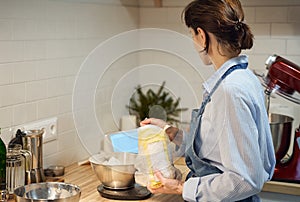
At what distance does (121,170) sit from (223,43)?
24.2 inches

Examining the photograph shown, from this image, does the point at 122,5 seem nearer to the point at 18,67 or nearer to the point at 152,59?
the point at 152,59

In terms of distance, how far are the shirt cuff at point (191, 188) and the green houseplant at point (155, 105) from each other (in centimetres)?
34

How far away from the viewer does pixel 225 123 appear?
1.56 metres

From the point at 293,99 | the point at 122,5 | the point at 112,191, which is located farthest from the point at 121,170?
the point at 122,5

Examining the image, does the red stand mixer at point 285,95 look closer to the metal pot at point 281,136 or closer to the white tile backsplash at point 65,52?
the metal pot at point 281,136

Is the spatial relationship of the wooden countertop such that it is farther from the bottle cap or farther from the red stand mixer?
the red stand mixer

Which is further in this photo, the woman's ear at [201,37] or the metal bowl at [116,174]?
the metal bowl at [116,174]

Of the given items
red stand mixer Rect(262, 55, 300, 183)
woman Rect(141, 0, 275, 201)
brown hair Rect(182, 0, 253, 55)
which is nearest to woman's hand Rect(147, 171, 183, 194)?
woman Rect(141, 0, 275, 201)

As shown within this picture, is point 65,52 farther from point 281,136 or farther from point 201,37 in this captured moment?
point 281,136

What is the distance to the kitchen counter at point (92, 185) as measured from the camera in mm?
1978

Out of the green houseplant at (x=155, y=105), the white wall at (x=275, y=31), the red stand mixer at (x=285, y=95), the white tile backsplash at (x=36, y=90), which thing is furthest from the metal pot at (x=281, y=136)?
the white tile backsplash at (x=36, y=90)

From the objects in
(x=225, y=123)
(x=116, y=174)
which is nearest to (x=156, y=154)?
(x=116, y=174)

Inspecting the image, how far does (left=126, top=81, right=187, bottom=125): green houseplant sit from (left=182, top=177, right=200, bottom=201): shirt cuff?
13.3 inches

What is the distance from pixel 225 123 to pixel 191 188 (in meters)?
0.25
